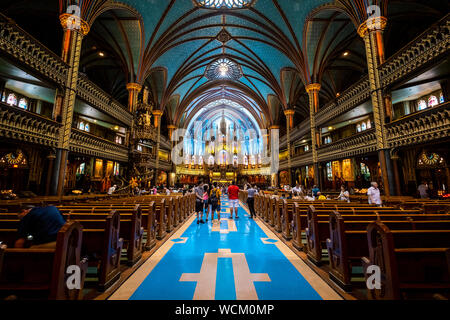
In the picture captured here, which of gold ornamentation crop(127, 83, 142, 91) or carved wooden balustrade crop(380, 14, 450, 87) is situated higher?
gold ornamentation crop(127, 83, 142, 91)

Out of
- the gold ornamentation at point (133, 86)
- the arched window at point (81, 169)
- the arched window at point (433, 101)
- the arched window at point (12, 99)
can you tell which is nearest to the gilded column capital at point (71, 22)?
the gold ornamentation at point (133, 86)

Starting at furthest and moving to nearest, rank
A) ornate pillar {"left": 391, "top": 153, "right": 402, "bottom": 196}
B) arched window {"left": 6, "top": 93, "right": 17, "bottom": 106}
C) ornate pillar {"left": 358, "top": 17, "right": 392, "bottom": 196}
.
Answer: arched window {"left": 6, "top": 93, "right": 17, "bottom": 106} < ornate pillar {"left": 358, "top": 17, "right": 392, "bottom": 196} < ornate pillar {"left": 391, "top": 153, "right": 402, "bottom": 196}

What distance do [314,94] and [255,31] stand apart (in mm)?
8432

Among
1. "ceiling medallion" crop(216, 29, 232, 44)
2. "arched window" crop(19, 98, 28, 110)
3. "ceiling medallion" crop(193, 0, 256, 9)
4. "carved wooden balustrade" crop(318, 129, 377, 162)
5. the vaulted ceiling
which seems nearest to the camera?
"carved wooden balustrade" crop(318, 129, 377, 162)

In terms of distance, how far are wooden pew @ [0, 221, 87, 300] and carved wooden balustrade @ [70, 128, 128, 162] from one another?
31.8ft

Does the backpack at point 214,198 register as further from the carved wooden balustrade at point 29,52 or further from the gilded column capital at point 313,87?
the gilded column capital at point 313,87

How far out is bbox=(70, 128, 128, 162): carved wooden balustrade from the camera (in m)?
9.99

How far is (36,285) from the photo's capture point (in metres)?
1.90

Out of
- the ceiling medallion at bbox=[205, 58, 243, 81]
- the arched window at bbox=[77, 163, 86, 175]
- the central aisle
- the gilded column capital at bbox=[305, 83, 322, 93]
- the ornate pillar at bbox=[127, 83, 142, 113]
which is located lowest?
the central aisle

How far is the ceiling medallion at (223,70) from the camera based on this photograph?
2630 cm

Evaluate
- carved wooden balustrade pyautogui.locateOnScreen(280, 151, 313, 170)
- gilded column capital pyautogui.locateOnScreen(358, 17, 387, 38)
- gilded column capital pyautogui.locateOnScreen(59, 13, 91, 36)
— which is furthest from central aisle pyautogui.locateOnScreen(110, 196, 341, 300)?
carved wooden balustrade pyautogui.locateOnScreen(280, 151, 313, 170)

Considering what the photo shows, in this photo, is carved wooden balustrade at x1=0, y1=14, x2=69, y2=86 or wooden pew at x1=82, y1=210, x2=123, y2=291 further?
carved wooden balustrade at x1=0, y1=14, x2=69, y2=86

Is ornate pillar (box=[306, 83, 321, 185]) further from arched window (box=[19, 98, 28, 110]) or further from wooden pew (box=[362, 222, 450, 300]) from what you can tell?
arched window (box=[19, 98, 28, 110])
